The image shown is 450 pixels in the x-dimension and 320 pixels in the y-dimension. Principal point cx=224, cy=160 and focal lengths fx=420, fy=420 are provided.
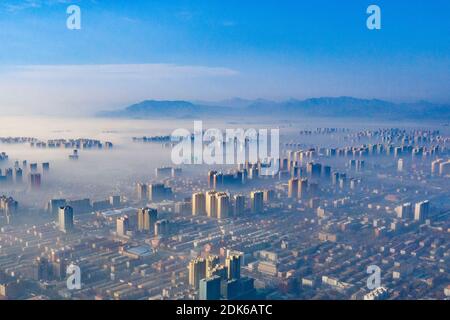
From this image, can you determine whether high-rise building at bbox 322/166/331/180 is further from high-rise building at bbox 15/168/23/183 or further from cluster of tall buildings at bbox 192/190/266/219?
high-rise building at bbox 15/168/23/183

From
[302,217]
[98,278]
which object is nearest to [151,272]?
[98,278]

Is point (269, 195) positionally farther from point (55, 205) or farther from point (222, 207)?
point (55, 205)

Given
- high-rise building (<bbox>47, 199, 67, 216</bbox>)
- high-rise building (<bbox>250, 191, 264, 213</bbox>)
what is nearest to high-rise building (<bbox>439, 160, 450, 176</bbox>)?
high-rise building (<bbox>250, 191, 264, 213</bbox>)

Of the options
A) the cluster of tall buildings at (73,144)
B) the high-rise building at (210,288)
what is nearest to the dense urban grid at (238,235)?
the high-rise building at (210,288)

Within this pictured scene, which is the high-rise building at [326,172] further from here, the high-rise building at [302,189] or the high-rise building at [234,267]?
the high-rise building at [234,267]
